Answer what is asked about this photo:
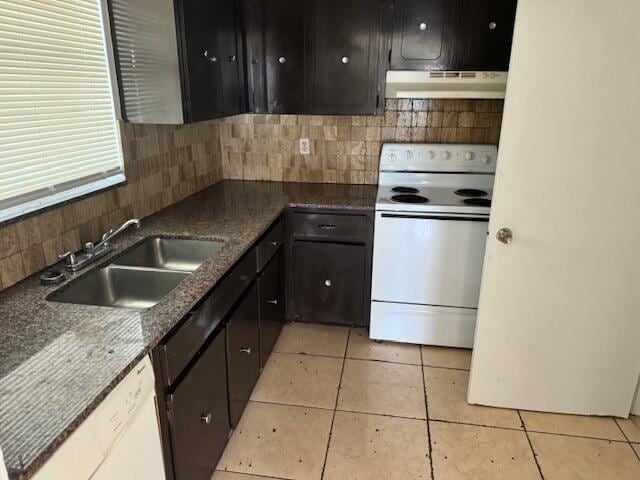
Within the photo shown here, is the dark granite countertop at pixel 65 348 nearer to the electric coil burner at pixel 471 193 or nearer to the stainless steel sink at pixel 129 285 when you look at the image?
the stainless steel sink at pixel 129 285

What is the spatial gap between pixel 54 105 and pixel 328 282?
1.73m

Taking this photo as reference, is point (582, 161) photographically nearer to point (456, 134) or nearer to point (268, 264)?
point (456, 134)

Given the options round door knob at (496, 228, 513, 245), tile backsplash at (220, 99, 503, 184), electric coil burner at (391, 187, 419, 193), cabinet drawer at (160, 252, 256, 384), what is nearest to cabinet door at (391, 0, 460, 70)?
tile backsplash at (220, 99, 503, 184)

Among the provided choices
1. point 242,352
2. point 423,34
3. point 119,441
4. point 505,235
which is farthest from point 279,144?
point 119,441

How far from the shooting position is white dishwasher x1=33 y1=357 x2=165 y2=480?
0.97 meters

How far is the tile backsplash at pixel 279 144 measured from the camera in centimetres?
243

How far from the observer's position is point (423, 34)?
2611mm

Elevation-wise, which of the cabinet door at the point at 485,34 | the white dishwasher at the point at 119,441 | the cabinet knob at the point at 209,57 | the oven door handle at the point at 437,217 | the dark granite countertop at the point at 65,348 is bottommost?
the white dishwasher at the point at 119,441

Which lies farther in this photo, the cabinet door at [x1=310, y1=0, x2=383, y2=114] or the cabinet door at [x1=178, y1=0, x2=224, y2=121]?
the cabinet door at [x1=310, y1=0, x2=383, y2=114]

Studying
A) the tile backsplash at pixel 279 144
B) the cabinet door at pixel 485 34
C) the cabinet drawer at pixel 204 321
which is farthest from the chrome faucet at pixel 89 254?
the cabinet door at pixel 485 34

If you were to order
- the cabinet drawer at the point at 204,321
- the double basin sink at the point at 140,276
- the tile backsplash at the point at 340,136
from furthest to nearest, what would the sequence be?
the tile backsplash at the point at 340,136 < the double basin sink at the point at 140,276 < the cabinet drawer at the point at 204,321

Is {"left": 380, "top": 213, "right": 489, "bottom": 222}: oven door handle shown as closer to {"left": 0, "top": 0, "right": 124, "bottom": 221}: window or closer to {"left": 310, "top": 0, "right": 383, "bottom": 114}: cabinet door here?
{"left": 310, "top": 0, "right": 383, "bottom": 114}: cabinet door

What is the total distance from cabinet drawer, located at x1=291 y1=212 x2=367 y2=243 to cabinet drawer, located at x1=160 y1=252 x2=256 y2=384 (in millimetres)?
653

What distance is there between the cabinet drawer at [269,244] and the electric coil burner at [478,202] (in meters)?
1.07
